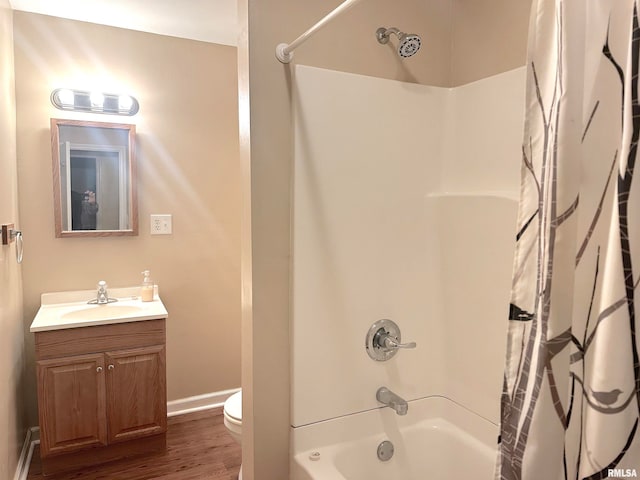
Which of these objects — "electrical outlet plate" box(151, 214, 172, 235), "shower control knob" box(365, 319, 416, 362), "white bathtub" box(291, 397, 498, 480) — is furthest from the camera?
"electrical outlet plate" box(151, 214, 172, 235)

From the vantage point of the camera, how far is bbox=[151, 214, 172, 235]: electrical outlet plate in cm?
287

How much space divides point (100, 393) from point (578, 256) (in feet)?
7.99

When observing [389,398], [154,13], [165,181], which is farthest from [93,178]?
[389,398]

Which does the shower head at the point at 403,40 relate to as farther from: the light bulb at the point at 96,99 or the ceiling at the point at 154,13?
the light bulb at the point at 96,99

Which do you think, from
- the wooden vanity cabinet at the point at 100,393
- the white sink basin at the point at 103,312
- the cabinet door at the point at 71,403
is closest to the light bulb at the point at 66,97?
the white sink basin at the point at 103,312

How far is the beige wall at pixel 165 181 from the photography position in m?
2.54

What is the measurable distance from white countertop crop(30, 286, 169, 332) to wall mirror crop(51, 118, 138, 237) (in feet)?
1.23

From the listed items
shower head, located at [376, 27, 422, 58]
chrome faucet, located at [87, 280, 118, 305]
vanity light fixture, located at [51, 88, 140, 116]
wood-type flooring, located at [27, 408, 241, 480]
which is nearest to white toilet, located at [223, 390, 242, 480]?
wood-type flooring, located at [27, 408, 241, 480]

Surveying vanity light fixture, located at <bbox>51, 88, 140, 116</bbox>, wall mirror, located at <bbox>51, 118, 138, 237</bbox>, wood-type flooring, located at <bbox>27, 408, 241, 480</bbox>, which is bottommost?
wood-type flooring, located at <bbox>27, 408, 241, 480</bbox>

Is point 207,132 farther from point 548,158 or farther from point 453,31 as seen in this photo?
point 548,158

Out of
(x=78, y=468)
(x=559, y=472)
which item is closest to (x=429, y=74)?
(x=559, y=472)

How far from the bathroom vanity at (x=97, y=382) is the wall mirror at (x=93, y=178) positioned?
19.6 inches

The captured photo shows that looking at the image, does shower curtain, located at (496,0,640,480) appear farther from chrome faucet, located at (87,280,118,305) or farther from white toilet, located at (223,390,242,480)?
chrome faucet, located at (87,280,118,305)

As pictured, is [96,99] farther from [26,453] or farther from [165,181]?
[26,453]
